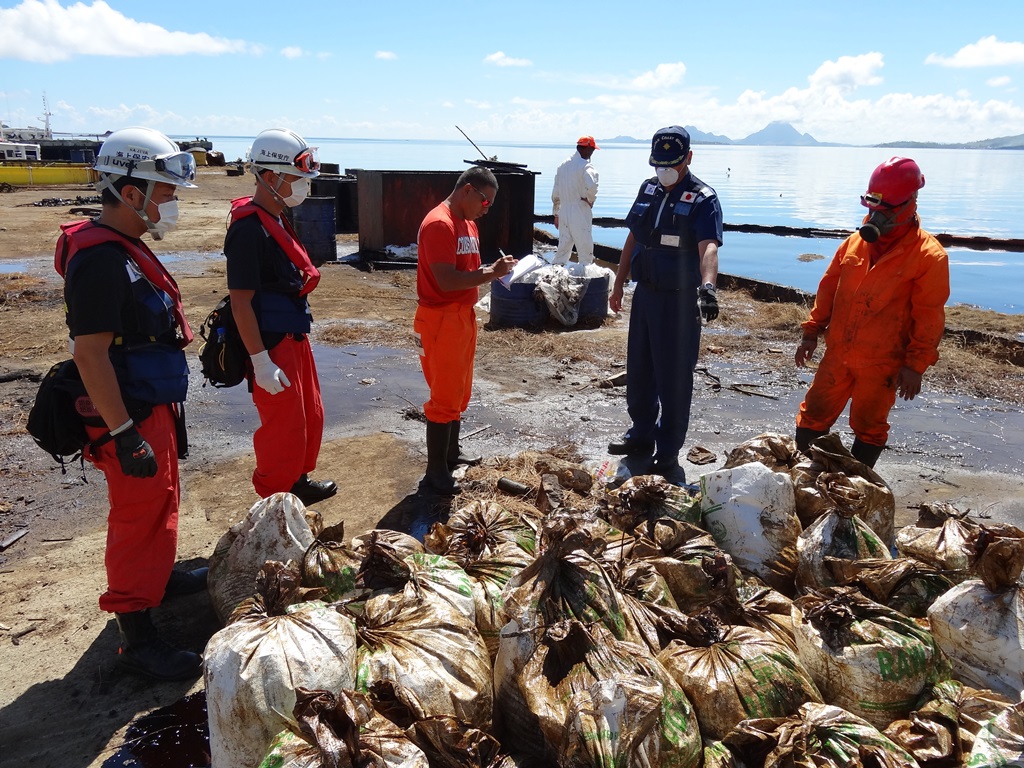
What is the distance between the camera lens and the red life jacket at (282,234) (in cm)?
351

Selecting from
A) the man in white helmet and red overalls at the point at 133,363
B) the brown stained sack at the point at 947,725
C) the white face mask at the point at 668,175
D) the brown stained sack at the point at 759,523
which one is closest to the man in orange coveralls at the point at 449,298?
the white face mask at the point at 668,175

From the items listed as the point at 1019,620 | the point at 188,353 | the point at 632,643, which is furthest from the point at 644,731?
the point at 188,353

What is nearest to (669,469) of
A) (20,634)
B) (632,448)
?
(632,448)

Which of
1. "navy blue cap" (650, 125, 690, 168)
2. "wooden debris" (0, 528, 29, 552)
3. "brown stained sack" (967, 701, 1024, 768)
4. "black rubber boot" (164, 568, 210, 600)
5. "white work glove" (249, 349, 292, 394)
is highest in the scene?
"navy blue cap" (650, 125, 690, 168)

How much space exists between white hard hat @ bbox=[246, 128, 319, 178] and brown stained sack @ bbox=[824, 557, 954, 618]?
2938 millimetres

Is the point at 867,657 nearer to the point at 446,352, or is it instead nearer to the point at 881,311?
the point at 881,311

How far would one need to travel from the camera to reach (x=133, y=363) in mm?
2787

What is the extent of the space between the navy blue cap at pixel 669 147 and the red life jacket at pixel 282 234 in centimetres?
222

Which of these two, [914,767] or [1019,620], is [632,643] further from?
[1019,620]

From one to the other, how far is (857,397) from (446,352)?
2.22m

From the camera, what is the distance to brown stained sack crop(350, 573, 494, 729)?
6.83ft

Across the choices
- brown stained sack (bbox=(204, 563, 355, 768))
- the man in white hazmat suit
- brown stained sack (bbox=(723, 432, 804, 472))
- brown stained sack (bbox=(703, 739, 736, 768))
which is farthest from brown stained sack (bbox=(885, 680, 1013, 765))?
the man in white hazmat suit

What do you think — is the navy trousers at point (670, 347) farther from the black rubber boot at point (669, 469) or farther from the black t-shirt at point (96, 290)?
the black t-shirt at point (96, 290)

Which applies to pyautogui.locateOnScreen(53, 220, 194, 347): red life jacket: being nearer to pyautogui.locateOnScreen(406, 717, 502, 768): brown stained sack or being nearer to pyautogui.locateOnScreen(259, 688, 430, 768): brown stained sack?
pyautogui.locateOnScreen(259, 688, 430, 768): brown stained sack
